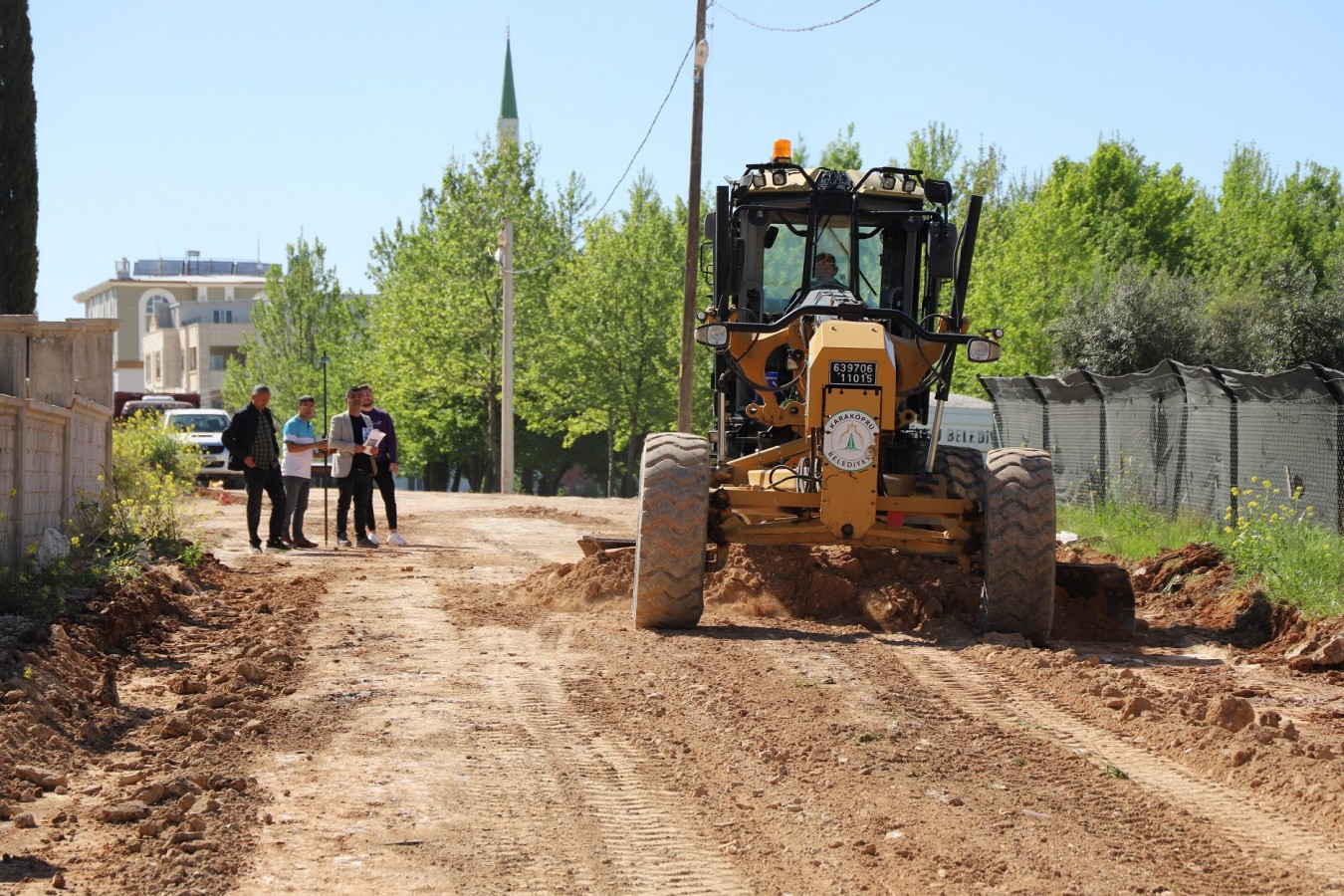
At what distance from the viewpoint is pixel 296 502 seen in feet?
53.4

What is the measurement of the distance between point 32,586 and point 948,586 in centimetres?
644

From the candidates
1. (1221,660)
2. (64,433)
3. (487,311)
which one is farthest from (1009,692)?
(487,311)

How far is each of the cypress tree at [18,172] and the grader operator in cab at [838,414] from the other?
54.6ft

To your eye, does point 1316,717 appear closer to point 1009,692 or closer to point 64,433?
point 1009,692

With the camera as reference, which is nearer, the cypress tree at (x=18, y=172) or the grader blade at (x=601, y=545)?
the grader blade at (x=601, y=545)

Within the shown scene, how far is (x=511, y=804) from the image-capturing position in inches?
218

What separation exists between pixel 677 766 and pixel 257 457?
10344 mm

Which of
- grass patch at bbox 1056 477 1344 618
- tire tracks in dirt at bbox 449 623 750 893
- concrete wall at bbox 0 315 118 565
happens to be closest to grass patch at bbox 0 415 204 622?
concrete wall at bbox 0 315 118 565

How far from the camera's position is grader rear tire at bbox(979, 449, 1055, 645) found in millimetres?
9539

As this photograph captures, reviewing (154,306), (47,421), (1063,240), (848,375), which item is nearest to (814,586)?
(848,375)

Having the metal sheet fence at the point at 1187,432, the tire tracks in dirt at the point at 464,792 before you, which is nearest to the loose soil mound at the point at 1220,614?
the metal sheet fence at the point at 1187,432

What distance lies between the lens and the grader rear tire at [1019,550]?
9539 millimetres

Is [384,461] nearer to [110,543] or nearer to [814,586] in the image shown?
[110,543]

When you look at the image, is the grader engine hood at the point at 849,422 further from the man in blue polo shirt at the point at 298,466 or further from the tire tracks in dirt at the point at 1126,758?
the man in blue polo shirt at the point at 298,466
